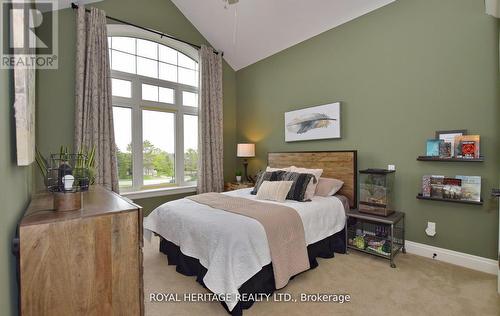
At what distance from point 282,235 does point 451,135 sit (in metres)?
A: 2.09

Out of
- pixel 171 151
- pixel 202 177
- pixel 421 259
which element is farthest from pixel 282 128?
pixel 421 259

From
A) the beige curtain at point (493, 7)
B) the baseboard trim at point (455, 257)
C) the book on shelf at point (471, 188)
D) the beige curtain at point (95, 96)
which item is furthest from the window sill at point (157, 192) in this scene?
the beige curtain at point (493, 7)

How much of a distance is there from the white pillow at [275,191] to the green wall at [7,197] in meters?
2.24

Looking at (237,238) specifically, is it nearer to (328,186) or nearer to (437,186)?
(328,186)

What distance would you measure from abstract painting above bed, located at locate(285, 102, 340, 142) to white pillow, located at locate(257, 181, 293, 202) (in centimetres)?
112

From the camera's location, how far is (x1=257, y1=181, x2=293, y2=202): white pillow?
2873 millimetres

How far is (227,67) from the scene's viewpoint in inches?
202

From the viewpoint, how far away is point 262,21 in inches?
154

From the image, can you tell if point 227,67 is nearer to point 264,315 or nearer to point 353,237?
point 353,237

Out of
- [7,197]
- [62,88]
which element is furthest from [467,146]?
[62,88]

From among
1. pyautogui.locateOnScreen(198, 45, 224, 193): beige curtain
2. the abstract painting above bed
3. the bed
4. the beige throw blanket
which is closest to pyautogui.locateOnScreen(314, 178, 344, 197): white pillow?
the bed

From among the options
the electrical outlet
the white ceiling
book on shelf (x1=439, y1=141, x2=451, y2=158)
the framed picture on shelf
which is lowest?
the electrical outlet

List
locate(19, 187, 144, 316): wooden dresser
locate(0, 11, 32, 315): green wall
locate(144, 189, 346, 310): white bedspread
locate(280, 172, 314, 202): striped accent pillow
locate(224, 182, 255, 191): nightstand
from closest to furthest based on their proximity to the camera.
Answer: locate(0, 11, 32, 315): green wall, locate(19, 187, 144, 316): wooden dresser, locate(144, 189, 346, 310): white bedspread, locate(280, 172, 314, 202): striped accent pillow, locate(224, 182, 255, 191): nightstand

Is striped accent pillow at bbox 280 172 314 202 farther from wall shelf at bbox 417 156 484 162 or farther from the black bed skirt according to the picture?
wall shelf at bbox 417 156 484 162
